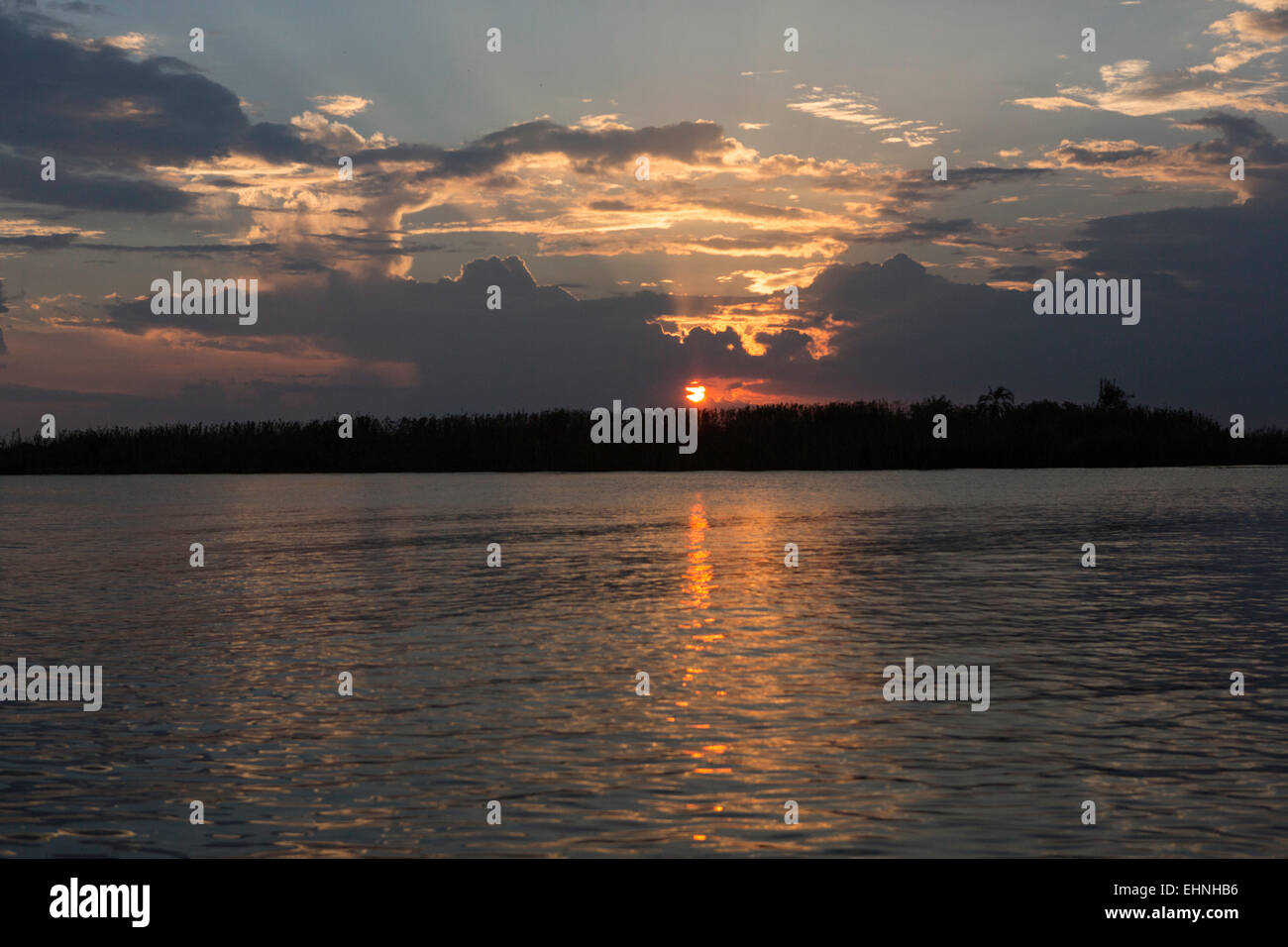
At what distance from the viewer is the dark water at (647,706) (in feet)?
29.2

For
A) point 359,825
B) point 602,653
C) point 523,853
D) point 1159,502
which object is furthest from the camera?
point 1159,502

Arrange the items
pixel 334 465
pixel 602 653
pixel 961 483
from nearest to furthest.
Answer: pixel 602 653 → pixel 961 483 → pixel 334 465

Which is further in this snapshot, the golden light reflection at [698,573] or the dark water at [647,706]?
the golden light reflection at [698,573]

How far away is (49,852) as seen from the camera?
27.7ft

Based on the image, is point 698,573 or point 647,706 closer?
point 647,706

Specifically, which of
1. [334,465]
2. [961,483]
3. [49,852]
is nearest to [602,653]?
[49,852]

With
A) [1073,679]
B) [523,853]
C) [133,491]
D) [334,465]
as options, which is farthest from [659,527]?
[334,465]

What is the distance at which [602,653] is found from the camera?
54.3 ft

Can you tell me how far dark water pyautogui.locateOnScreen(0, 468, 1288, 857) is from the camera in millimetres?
8906

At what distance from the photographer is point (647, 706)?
13.0 m

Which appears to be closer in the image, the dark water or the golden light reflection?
the dark water

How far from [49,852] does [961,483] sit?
78.4 meters

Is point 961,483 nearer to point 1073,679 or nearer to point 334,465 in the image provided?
point 334,465

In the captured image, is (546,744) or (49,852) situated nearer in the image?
(49,852)
